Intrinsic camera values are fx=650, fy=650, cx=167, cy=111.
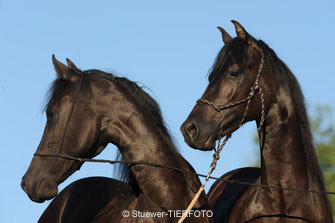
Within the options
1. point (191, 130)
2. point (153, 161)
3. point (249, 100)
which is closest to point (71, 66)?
point (153, 161)

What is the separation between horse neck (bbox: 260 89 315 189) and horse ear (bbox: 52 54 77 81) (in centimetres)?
198

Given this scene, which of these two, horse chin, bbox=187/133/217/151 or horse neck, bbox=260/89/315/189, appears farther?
horse neck, bbox=260/89/315/189

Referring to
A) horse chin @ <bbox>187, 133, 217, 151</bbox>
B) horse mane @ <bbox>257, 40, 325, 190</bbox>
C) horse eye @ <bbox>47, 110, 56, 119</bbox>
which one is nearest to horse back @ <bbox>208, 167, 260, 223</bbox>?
horse mane @ <bbox>257, 40, 325, 190</bbox>

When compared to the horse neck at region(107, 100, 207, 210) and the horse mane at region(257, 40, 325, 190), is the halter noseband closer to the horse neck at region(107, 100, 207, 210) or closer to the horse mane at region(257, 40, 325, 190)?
the horse mane at region(257, 40, 325, 190)

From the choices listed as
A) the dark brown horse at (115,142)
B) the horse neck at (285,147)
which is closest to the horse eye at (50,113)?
the dark brown horse at (115,142)

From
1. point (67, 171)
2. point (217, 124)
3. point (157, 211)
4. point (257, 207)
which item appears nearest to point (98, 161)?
point (67, 171)

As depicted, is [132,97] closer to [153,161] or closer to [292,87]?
[153,161]

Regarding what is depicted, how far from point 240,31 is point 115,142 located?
163cm

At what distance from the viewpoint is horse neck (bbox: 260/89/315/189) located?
621 centimetres

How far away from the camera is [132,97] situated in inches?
255

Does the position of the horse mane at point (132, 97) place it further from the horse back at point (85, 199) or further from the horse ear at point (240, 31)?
the horse ear at point (240, 31)

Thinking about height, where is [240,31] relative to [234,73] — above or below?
above

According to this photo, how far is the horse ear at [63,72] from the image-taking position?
257 inches

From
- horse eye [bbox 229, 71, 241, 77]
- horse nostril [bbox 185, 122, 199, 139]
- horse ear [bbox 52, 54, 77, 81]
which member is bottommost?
horse nostril [bbox 185, 122, 199, 139]
